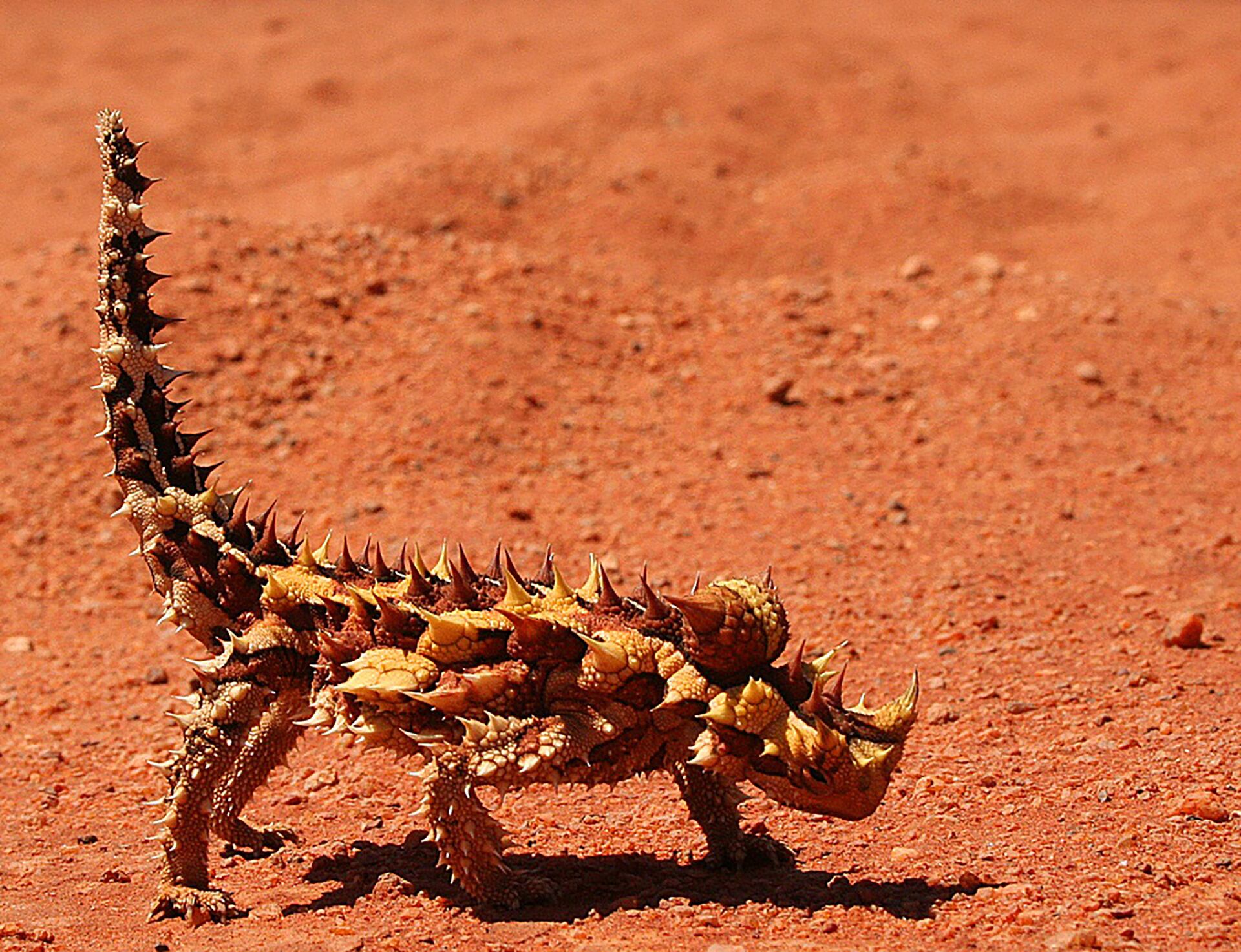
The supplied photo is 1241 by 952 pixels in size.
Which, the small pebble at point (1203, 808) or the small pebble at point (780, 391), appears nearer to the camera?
the small pebble at point (1203, 808)

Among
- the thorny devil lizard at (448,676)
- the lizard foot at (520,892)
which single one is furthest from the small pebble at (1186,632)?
the lizard foot at (520,892)

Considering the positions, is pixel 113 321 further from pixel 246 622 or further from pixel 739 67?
pixel 739 67

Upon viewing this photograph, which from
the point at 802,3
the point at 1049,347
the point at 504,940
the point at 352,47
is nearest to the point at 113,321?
the point at 504,940

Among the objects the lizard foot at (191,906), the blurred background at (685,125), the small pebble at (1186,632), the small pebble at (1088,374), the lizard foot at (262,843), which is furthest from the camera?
the blurred background at (685,125)

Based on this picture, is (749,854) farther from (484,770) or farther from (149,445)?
(149,445)

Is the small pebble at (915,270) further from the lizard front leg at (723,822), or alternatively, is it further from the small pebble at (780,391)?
the lizard front leg at (723,822)

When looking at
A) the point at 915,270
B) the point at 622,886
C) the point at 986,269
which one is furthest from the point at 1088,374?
the point at 622,886

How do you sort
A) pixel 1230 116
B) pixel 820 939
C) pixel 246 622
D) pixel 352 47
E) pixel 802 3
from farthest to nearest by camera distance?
pixel 802 3
pixel 352 47
pixel 1230 116
pixel 246 622
pixel 820 939

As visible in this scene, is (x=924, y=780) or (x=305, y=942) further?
(x=924, y=780)
